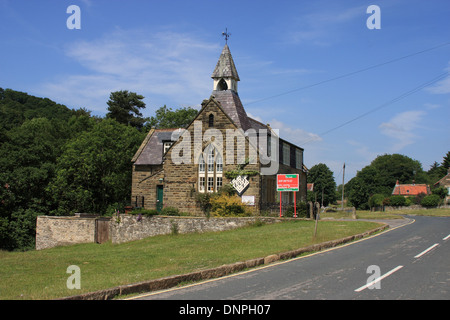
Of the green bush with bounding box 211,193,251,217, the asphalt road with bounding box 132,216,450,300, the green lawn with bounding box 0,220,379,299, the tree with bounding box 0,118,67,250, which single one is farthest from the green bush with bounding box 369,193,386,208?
the asphalt road with bounding box 132,216,450,300

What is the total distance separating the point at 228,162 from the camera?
32.4m

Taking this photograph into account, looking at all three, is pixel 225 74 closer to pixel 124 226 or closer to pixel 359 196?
pixel 124 226

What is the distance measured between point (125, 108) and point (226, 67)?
142ft

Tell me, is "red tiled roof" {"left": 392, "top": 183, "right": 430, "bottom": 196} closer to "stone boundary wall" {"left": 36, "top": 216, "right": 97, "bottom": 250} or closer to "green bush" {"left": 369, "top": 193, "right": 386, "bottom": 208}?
"green bush" {"left": 369, "top": 193, "right": 386, "bottom": 208}

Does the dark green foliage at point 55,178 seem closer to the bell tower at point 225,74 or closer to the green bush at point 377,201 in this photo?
the bell tower at point 225,74

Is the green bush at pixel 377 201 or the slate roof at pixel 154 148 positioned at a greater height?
the slate roof at pixel 154 148

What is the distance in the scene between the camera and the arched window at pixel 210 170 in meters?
32.8

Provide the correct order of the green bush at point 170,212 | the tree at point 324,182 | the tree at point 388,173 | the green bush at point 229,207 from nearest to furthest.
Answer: the green bush at point 229,207 < the green bush at point 170,212 < the tree at point 324,182 < the tree at point 388,173

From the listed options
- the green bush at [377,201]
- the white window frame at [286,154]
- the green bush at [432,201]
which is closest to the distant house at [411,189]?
the green bush at [377,201]

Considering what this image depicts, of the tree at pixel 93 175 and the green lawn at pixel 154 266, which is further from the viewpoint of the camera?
the tree at pixel 93 175

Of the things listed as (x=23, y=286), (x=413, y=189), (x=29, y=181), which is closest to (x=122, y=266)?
(x=23, y=286)

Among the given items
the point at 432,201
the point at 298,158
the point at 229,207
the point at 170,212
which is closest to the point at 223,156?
the point at 229,207

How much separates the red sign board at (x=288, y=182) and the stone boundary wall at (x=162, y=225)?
2.36m
